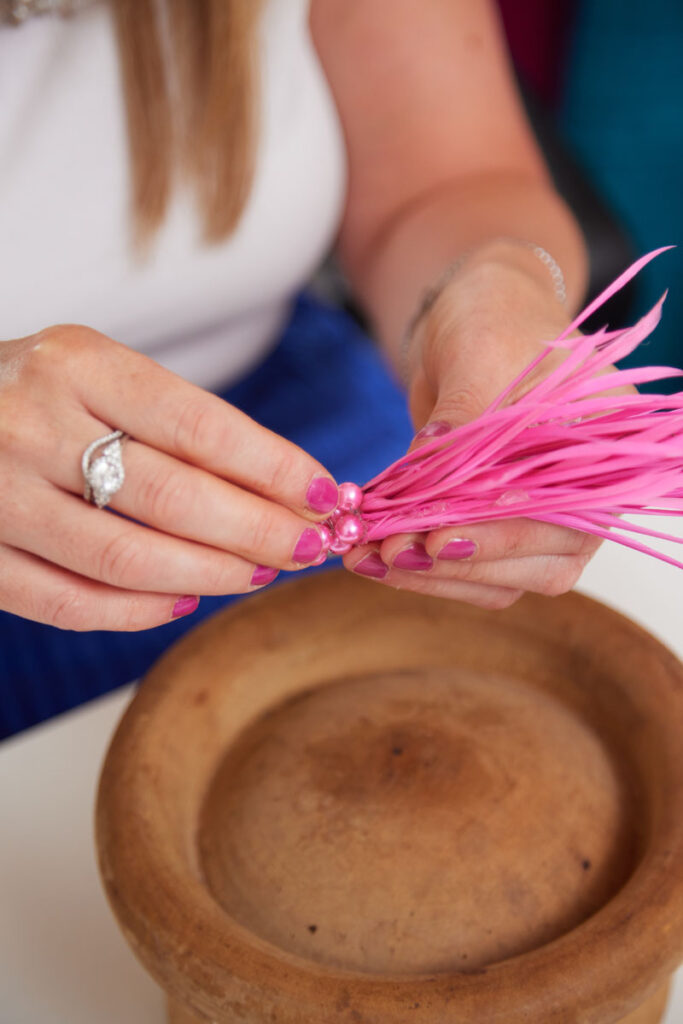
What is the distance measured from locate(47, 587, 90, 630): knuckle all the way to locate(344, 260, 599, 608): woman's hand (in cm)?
12

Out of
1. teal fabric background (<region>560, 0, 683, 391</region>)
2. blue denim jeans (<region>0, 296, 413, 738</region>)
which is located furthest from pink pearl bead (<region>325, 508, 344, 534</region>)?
teal fabric background (<region>560, 0, 683, 391</region>)

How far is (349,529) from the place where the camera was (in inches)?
16.2

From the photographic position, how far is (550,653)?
1.62 feet

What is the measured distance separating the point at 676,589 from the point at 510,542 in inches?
13.1

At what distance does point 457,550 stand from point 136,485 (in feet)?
0.46

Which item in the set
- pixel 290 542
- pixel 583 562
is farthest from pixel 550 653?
pixel 290 542

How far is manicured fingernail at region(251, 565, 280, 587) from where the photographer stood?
1.32 feet

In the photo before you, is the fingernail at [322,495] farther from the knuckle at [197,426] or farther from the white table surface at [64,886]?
the white table surface at [64,886]

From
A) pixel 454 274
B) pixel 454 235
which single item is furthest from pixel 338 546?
pixel 454 235

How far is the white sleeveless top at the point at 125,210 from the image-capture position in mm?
651

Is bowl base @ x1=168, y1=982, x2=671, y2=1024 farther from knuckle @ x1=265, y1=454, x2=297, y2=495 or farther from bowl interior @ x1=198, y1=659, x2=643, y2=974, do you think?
knuckle @ x1=265, y1=454, x2=297, y2=495

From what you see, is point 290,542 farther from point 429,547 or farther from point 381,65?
point 381,65

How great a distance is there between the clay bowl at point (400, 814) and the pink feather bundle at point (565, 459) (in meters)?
0.10

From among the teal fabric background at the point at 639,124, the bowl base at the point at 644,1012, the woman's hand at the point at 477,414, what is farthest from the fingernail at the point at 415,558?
the teal fabric background at the point at 639,124
